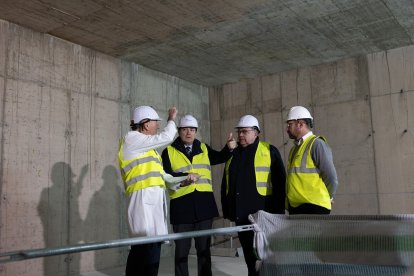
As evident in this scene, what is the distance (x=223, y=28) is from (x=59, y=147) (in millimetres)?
2779

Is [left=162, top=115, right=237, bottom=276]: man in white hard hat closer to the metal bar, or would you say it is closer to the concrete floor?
the concrete floor

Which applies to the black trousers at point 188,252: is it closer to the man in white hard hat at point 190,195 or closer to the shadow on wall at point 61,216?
the man in white hard hat at point 190,195

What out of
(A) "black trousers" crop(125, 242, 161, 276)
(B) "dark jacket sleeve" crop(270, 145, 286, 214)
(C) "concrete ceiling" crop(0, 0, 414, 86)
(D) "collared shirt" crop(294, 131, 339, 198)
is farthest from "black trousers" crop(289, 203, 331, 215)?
(C) "concrete ceiling" crop(0, 0, 414, 86)

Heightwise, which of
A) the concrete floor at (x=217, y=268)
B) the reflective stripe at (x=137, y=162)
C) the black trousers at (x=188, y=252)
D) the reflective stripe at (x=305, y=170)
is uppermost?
the reflective stripe at (x=137, y=162)

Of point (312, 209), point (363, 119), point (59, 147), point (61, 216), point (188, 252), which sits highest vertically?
point (363, 119)

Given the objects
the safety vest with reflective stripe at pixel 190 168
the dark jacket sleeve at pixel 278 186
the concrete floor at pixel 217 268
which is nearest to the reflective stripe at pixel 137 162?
the safety vest with reflective stripe at pixel 190 168

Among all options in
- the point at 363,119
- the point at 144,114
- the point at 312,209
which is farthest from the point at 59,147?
the point at 363,119

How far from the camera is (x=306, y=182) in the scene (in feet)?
11.0

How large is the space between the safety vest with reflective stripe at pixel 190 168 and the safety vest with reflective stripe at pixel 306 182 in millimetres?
895

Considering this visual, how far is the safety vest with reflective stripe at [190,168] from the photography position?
12.8ft

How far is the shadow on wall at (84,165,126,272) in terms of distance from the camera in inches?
229

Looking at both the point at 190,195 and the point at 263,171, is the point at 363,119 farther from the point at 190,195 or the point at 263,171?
the point at 190,195

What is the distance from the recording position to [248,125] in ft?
12.8

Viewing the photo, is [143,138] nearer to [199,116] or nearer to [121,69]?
[121,69]
